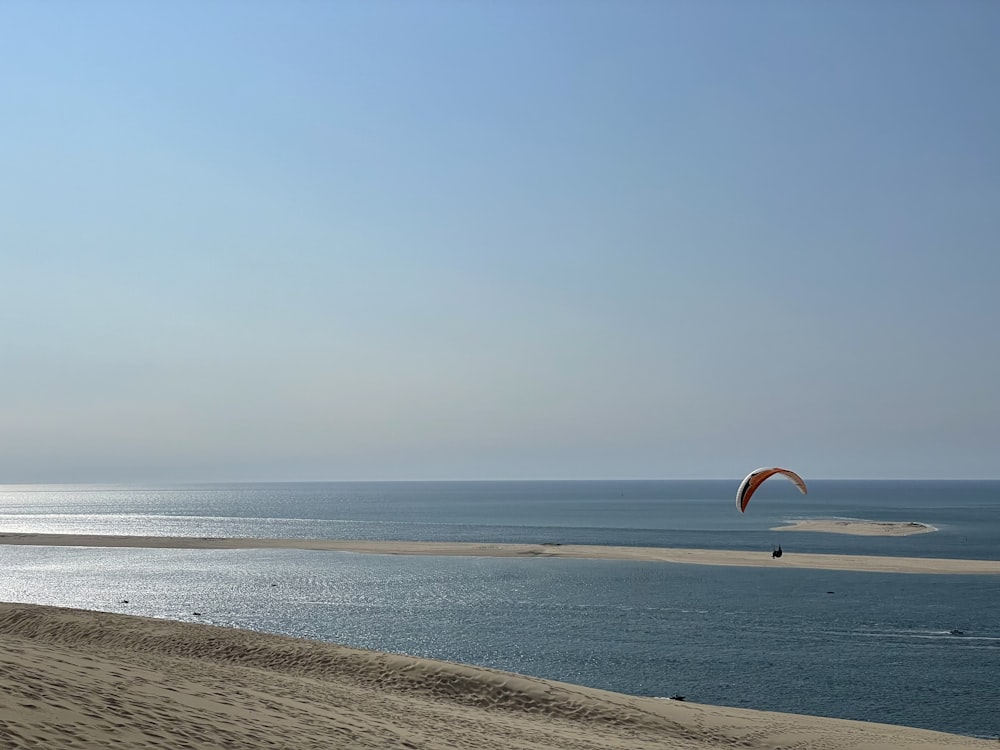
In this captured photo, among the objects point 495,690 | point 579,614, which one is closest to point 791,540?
point 579,614

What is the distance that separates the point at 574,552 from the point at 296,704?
74.9 meters

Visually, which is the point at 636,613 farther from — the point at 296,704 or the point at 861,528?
the point at 861,528

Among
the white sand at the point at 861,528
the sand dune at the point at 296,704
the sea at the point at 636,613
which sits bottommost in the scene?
the white sand at the point at 861,528

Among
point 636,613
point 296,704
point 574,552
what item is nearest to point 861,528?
point 574,552

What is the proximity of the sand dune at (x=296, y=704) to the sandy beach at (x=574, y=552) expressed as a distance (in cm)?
5448

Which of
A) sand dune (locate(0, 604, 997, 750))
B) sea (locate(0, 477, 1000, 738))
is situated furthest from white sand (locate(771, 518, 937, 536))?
sand dune (locate(0, 604, 997, 750))

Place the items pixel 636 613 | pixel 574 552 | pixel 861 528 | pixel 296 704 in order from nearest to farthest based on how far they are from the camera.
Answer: pixel 296 704
pixel 636 613
pixel 574 552
pixel 861 528

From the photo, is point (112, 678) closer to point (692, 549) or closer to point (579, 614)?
point (579, 614)

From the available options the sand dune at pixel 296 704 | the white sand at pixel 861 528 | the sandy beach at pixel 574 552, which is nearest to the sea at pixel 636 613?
the sandy beach at pixel 574 552

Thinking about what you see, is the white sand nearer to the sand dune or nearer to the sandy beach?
the sandy beach

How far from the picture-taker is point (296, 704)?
1948 centimetres

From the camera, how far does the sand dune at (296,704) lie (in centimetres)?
1292

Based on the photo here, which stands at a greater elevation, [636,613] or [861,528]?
[636,613]

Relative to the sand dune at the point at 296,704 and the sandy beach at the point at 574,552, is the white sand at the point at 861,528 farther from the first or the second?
the sand dune at the point at 296,704
